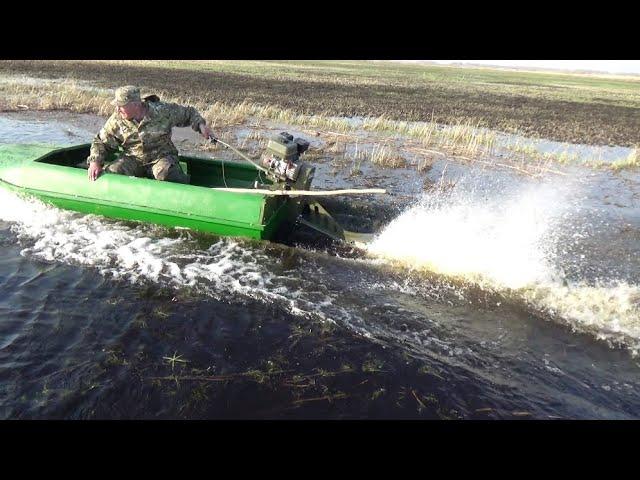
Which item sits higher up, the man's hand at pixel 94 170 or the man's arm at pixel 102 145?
the man's arm at pixel 102 145

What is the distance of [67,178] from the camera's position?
7.05 meters

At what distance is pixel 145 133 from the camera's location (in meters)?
7.28

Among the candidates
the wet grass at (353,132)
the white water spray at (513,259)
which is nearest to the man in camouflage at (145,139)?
the white water spray at (513,259)

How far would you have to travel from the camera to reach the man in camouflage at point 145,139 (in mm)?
7121

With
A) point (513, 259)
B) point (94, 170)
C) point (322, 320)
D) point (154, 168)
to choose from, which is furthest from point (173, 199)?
point (513, 259)

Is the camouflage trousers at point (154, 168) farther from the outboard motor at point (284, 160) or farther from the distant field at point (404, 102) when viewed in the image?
the distant field at point (404, 102)

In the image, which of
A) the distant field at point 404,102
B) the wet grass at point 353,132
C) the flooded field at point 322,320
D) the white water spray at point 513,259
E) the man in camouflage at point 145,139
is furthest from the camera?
the distant field at point 404,102

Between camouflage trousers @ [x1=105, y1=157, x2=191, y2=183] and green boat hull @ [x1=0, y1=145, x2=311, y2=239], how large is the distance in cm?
47

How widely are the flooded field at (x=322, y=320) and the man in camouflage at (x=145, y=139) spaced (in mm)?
926

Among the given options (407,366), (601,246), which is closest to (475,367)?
(407,366)

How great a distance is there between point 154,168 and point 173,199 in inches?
40.7

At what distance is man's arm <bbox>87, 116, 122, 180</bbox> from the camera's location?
6863 millimetres
